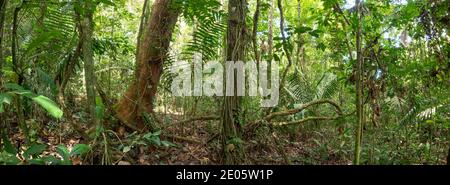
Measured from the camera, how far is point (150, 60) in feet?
14.1

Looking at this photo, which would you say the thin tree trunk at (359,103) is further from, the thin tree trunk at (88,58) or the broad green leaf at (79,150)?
the thin tree trunk at (88,58)

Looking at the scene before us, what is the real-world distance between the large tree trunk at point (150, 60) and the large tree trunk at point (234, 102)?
1.33 metres

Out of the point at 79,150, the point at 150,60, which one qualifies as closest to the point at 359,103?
the point at 79,150

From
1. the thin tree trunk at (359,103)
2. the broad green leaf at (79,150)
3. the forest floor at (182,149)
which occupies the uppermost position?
the thin tree trunk at (359,103)

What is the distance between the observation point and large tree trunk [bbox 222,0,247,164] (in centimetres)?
298

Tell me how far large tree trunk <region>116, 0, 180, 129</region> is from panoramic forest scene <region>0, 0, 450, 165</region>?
0.01 meters

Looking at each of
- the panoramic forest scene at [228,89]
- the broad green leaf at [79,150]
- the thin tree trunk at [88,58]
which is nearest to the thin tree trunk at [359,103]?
the panoramic forest scene at [228,89]

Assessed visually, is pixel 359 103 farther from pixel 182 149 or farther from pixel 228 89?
pixel 182 149

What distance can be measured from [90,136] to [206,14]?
1.53 m

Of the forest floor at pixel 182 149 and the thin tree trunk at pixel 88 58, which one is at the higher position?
the thin tree trunk at pixel 88 58

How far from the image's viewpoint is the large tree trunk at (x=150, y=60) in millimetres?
4270

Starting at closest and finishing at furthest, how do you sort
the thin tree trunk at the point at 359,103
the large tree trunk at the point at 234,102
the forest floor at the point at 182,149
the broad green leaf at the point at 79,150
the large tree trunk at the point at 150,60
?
the broad green leaf at the point at 79,150 → the thin tree trunk at the point at 359,103 → the large tree trunk at the point at 234,102 → the forest floor at the point at 182,149 → the large tree trunk at the point at 150,60

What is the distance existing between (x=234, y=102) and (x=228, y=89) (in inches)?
4.6
